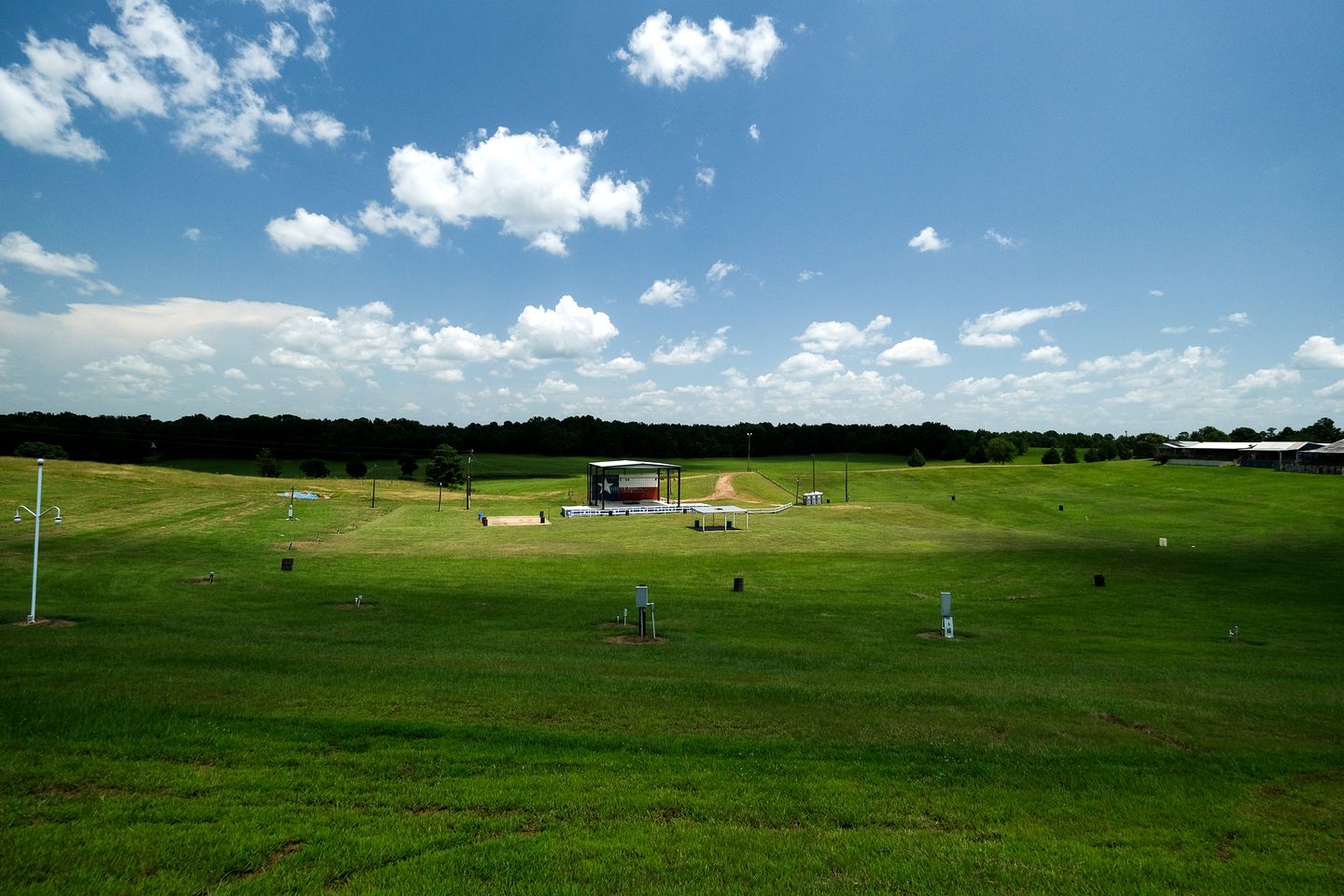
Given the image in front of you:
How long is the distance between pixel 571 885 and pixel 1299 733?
1294 centimetres

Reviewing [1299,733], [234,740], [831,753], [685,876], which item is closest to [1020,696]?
[1299,733]

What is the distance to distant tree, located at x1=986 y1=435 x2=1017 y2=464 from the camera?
142 meters

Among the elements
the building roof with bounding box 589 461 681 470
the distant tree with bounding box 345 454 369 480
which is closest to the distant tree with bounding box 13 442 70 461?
the distant tree with bounding box 345 454 369 480

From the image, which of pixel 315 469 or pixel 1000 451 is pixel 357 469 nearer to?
pixel 315 469

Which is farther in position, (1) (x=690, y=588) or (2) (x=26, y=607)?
(1) (x=690, y=588)

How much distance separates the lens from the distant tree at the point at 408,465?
122 meters

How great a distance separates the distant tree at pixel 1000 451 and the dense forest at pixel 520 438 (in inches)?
29.1

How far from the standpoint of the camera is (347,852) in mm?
6645

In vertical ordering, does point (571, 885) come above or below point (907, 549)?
above

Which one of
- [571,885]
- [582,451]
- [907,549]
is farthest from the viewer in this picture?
[582,451]

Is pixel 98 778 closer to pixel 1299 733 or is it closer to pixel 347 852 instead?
pixel 347 852

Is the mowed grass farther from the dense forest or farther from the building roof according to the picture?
the dense forest

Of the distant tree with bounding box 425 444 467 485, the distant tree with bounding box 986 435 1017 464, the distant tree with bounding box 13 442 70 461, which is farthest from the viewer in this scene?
the distant tree with bounding box 986 435 1017 464

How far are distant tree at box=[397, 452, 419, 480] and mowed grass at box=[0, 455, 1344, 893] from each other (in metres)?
94.5
